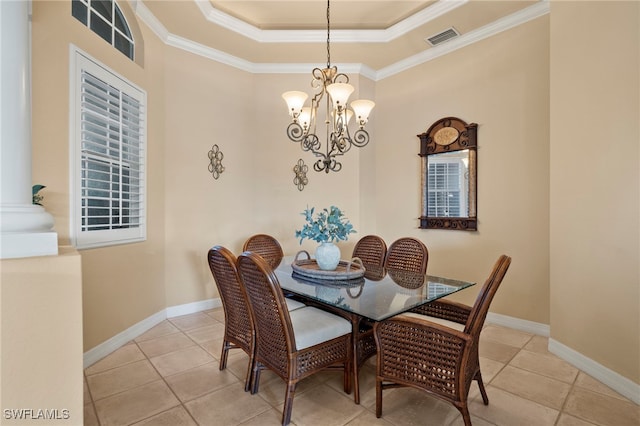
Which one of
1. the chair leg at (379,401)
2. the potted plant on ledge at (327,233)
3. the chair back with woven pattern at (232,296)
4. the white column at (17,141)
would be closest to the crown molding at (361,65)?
the white column at (17,141)

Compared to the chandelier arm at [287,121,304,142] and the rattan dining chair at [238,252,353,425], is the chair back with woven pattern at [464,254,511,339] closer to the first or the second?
the rattan dining chair at [238,252,353,425]

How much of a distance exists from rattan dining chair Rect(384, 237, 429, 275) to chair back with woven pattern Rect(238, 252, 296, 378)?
144 centimetres

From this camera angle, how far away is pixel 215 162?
3834 millimetres

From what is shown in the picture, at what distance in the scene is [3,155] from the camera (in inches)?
49.6

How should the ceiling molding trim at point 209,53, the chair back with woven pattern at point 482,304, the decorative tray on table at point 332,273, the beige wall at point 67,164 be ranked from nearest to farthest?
the chair back with woven pattern at point 482,304
the beige wall at point 67,164
the decorative tray on table at point 332,273
the ceiling molding trim at point 209,53

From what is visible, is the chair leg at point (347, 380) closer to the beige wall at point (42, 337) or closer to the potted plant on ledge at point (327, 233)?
the potted plant on ledge at point (327, 233)

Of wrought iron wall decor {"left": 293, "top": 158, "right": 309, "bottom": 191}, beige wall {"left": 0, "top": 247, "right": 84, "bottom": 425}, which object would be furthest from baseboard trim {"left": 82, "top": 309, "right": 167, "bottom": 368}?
wrought iron wall decor {"left": 293, "top": 158, "right": 309, "bottom": 191}

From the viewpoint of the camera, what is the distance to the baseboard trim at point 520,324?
9.82 ft

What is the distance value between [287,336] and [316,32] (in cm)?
333

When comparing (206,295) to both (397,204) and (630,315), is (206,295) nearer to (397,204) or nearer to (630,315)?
(397,204)

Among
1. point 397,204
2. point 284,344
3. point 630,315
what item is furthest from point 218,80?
point 630,315

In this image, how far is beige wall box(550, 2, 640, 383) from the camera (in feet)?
6.80

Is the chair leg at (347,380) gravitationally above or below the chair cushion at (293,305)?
below

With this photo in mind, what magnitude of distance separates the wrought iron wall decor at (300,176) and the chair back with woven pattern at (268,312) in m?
2.48
